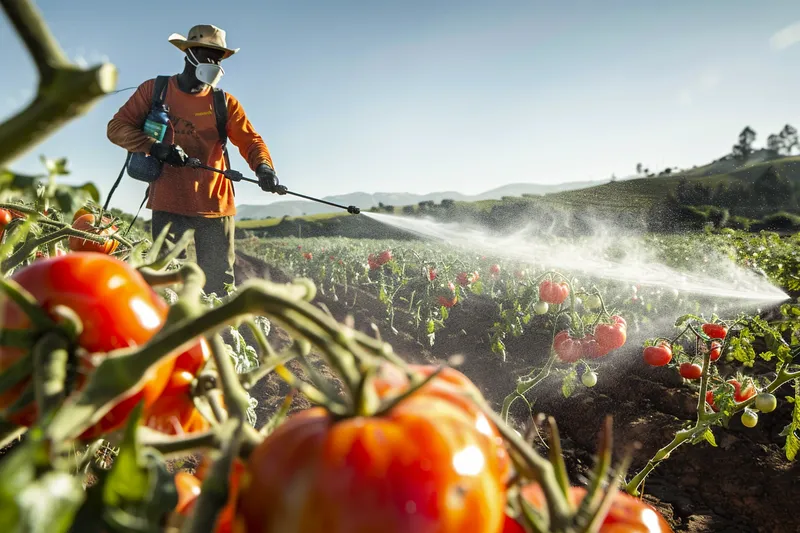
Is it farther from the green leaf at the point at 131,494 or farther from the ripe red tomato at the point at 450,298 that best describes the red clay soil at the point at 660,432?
the green leaf at the point at 131,494

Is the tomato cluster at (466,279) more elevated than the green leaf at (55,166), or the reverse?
the green leaf at (55,166)

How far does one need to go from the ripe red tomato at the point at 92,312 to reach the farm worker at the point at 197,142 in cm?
447

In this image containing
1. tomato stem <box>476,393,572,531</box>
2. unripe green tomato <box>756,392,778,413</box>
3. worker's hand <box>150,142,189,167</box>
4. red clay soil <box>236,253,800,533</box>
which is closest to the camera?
tomato stem <box>476,393,572,531</box>

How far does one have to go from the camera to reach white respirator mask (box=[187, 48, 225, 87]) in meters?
5.00

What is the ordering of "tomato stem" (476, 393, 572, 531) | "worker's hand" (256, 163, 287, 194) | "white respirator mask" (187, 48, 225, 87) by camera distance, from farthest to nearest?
"worker's hand" (256, 163, 287, 194), "white respirator mask" (187, 48, 225, 87), "tomato stem" (476, 393, 572, 531)

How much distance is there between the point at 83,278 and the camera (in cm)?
49

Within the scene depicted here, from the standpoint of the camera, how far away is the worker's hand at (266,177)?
5391 millimetres

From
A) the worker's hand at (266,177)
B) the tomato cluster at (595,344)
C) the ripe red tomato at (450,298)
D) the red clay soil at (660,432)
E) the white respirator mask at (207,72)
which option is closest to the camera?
the red clay soil at (660,432)

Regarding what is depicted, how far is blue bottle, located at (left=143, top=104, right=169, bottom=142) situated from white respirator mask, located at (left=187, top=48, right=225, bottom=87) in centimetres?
55

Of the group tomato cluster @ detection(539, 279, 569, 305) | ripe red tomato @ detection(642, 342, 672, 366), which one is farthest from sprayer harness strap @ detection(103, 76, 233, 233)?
ripe red tomato @ detection(642, 342, 672, 366)

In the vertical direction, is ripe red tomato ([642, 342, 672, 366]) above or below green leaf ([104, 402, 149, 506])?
below

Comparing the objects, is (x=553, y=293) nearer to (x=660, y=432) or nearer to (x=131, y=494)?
(x=660, y=432)

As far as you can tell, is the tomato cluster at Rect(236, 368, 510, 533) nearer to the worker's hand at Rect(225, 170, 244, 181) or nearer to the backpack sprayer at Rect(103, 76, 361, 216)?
the backpack sprayer at Rect(103, 76, 361, 216)

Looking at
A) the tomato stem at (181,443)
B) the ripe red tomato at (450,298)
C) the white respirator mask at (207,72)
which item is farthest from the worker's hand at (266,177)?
the tomato stem at (181,443)
